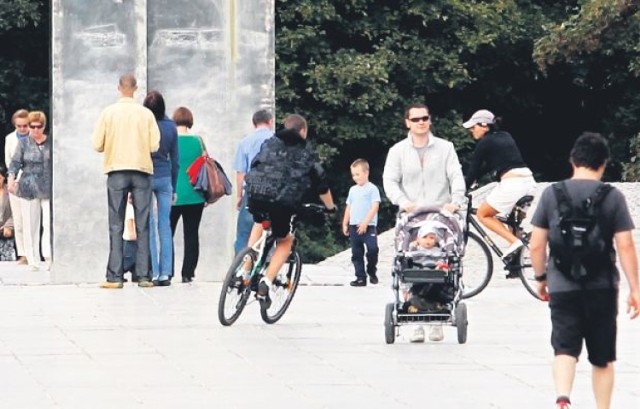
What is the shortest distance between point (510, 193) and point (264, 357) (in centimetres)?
519

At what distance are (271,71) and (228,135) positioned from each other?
0.77 meters

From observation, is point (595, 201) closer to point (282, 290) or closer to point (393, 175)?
point (393, 175)

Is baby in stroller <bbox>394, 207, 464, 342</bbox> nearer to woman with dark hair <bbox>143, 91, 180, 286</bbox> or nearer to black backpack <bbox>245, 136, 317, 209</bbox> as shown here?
black backpack <bbox>245, 136, 317, 209</bbox>

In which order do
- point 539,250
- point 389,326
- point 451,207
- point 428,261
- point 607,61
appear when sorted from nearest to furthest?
point 539,250 < point 389,326 < point 428,261 < point 451,207 < point 607,61

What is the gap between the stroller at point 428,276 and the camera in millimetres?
11789

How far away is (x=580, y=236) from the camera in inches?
323

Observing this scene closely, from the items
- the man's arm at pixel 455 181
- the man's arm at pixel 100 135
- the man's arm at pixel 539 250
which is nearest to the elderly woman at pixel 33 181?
the man's arm at pixel 100 135

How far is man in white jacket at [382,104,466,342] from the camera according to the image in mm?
12438

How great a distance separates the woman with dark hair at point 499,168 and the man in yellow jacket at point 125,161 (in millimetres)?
2747

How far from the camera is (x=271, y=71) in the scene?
57.4 ft

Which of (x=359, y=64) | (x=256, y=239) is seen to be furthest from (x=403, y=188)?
(x=359, y=64)

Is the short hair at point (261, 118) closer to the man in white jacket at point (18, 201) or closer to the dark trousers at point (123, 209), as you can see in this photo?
the dark trousers at point (123, 209)

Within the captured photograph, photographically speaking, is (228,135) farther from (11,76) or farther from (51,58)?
(11,76)

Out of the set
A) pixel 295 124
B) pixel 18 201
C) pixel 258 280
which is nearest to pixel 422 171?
pixel 295 124
